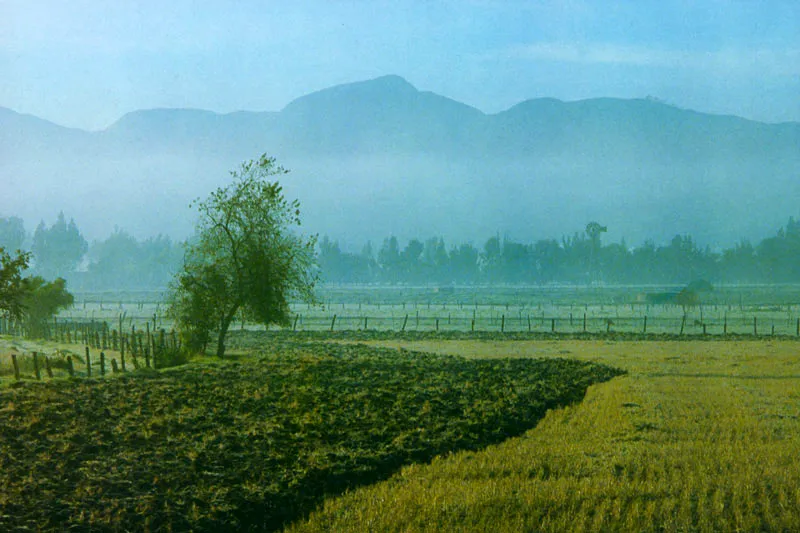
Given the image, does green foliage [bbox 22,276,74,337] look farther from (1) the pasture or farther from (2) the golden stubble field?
(2) the golden stubble field

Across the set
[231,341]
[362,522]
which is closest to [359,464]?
[362,522]

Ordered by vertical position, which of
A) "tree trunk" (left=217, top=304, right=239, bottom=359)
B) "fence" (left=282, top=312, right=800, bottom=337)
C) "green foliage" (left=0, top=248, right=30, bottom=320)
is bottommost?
"fence" (left=282, top=312, right=800, bottom=337)

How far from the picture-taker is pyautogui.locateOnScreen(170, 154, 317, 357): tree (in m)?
45.6

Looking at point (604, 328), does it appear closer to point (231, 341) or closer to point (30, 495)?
point (231, 341)

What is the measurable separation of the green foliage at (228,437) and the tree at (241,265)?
424 inches

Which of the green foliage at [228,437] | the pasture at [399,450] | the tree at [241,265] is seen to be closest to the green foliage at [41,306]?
the tree at [241,265]

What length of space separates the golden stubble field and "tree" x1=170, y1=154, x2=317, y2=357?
22.2 meters

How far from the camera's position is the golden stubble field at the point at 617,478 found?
1404 cm

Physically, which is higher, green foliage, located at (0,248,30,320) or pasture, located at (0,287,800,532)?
green foliage, located at (0,248,30,320)

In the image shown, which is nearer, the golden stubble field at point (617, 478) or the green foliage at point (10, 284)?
the golden stubble field at point (617, 478)

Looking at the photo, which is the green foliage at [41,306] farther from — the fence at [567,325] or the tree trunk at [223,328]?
the tree trunk at [223,328]

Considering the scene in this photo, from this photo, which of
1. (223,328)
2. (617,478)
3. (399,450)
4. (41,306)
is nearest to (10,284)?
(223,328)

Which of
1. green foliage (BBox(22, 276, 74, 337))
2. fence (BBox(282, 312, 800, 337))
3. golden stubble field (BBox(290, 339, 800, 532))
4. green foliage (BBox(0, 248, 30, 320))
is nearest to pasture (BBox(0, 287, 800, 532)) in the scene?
golden stubble field (BBox(290, 339, 800, 532))

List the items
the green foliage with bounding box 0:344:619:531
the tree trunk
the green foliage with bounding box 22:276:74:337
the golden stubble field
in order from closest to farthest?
the golden stubble field < the green foliage with bounding box 0:344:619:531 < the tree trunk < the green foliage with bounding box 22:276:74:337
